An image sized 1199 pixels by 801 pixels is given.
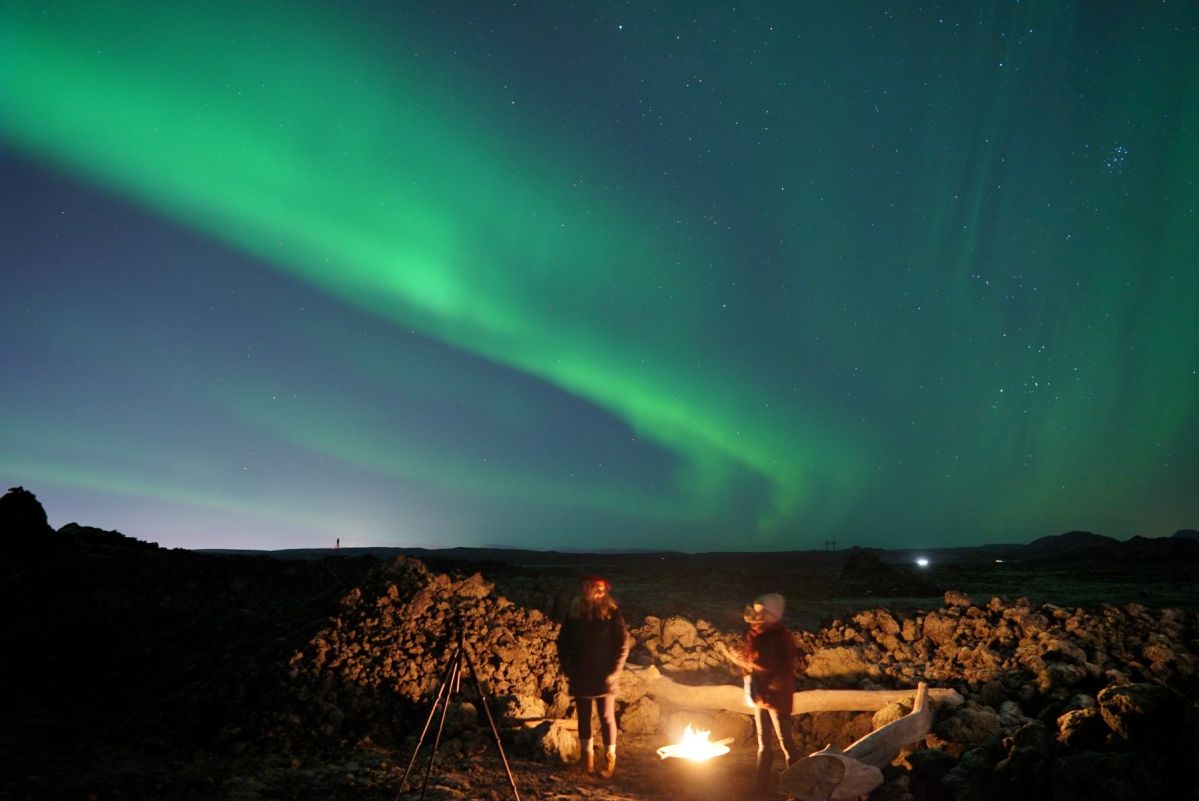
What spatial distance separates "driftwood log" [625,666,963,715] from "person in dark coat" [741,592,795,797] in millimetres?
2247

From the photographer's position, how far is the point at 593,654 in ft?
24.5

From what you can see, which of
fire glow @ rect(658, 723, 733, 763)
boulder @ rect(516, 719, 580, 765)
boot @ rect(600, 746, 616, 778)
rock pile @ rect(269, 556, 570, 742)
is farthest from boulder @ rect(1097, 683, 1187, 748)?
rock pile @ rect(269, 556, 570, 742)

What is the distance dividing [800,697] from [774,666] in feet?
9.84

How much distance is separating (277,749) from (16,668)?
7443 mm

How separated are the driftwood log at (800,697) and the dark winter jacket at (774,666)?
2.64 m

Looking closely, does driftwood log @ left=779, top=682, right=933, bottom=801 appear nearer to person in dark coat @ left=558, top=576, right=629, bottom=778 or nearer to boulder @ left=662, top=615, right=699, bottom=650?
person in dark coat @ left=558, top=576, right=629, bottom=778

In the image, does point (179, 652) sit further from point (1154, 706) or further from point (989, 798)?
point (1154, 706)

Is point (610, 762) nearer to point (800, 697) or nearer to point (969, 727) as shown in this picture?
point (800, 697)

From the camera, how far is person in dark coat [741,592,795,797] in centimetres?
697

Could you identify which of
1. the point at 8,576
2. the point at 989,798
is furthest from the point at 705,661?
the point at 8,576

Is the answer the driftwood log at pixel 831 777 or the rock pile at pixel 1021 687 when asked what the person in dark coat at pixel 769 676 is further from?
the rock pile at pixel 1021 687

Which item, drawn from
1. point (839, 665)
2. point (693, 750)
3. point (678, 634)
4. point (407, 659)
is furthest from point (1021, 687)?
point (407, 659)

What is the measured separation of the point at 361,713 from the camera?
8680mm

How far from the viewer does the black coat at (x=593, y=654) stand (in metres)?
7.46
